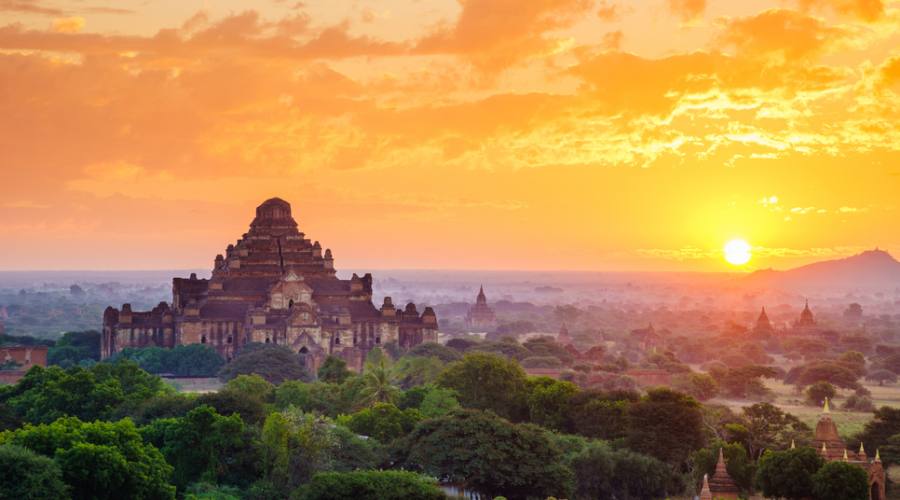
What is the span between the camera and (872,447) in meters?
75.7

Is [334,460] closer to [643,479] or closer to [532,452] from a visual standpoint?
[532,452]

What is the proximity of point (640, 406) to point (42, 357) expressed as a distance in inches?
2366

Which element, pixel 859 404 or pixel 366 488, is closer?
pixel 366 488

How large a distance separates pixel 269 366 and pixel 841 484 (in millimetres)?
52818

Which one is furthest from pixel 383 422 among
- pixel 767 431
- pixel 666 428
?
pixel 767 431

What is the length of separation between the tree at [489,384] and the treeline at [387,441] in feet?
0.27

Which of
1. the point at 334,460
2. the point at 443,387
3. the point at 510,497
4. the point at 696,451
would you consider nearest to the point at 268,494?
Result: the point at 334,460

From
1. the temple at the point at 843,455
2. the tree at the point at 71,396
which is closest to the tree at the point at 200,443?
the tree at the point at 71,396

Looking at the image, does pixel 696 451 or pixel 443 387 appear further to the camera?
pixel 443 387

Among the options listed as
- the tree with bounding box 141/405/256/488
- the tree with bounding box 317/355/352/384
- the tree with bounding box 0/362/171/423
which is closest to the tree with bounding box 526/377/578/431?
the tree with bounding box 0/362/171/423

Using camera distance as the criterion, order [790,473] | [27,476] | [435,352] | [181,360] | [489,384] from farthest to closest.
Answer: [435,352]
[181,360]
[489,384]
[790,473]
[27,476]

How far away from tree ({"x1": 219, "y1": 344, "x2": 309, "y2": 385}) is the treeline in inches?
745

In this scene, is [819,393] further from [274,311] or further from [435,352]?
[274,311]

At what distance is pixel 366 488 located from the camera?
53.7 m
